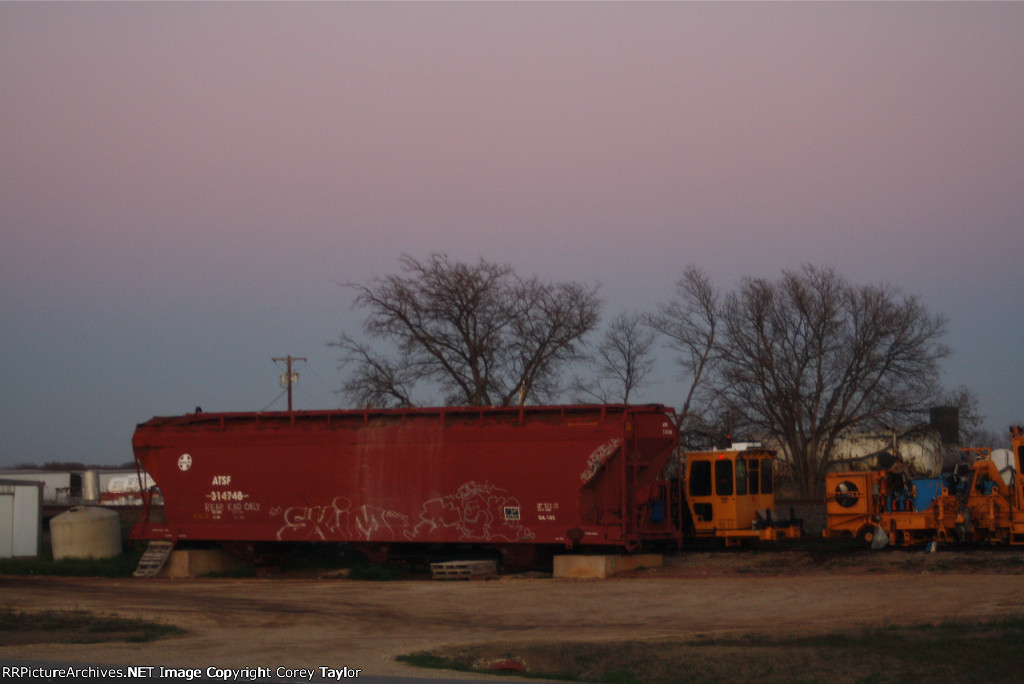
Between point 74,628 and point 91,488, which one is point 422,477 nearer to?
point 74,628

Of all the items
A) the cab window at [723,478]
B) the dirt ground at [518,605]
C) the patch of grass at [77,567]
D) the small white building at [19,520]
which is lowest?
the patch of grass at [77,567]

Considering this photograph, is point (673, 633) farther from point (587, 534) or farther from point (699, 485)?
point (699, 485)

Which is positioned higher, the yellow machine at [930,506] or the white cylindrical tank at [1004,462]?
the white cylindrical tank at [1004,462]

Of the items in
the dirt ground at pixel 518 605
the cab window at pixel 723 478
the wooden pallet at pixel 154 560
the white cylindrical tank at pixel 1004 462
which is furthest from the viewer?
the wooden pallet at pixel 154 560

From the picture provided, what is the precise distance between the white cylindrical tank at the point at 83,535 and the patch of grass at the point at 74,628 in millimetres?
12490

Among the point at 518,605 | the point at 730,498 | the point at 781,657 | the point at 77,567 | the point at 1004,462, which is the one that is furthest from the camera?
the point at 77,567

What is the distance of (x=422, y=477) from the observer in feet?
80.6

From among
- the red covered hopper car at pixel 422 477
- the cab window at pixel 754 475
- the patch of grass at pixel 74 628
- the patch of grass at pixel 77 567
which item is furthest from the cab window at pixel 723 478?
the patch of grass at pixel 77 567

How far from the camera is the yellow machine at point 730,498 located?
84.6 feet

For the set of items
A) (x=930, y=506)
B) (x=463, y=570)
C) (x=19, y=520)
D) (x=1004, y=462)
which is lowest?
(x=463, y=570)

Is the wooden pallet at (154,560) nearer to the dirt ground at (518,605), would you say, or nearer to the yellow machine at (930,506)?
the dirt ground at (518,605)

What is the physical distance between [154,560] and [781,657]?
18.8m

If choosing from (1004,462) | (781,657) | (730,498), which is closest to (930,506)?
(1004,462)

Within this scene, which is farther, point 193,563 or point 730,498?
point 193,563
